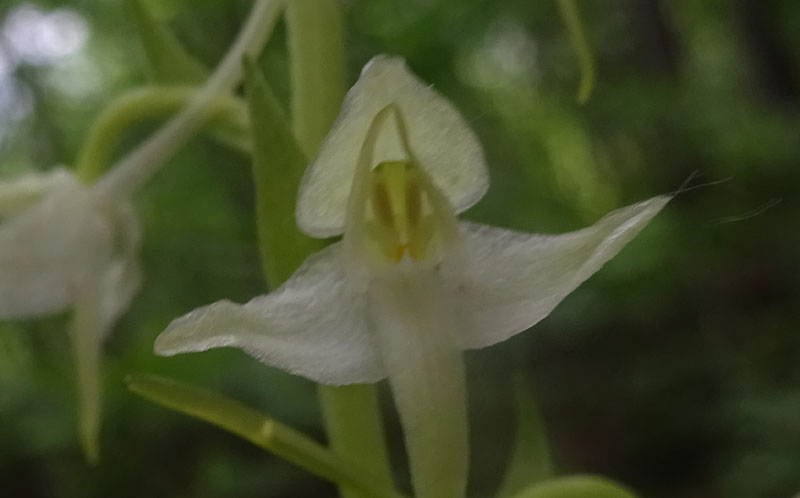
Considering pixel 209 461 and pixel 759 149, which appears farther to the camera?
pixel 209 461

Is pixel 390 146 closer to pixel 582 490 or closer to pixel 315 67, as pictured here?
pixel 315 67

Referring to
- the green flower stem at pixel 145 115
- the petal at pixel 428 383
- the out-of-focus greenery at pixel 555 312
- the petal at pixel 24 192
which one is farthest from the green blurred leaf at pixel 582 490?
the out-of-focus greenery at pixel 555 312

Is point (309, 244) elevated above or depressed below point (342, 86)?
below

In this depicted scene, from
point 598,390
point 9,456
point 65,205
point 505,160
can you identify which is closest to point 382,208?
point 65,205

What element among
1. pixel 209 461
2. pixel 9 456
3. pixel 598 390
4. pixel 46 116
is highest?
pixel 46 116

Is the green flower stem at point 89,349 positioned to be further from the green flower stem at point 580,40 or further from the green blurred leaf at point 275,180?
the green flower stem at point 580,40

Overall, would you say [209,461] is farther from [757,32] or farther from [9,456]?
[757,32]

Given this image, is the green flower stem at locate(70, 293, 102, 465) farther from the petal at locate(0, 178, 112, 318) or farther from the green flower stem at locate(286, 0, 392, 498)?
the green flower stem at locate(286, 0, 392, 498)
